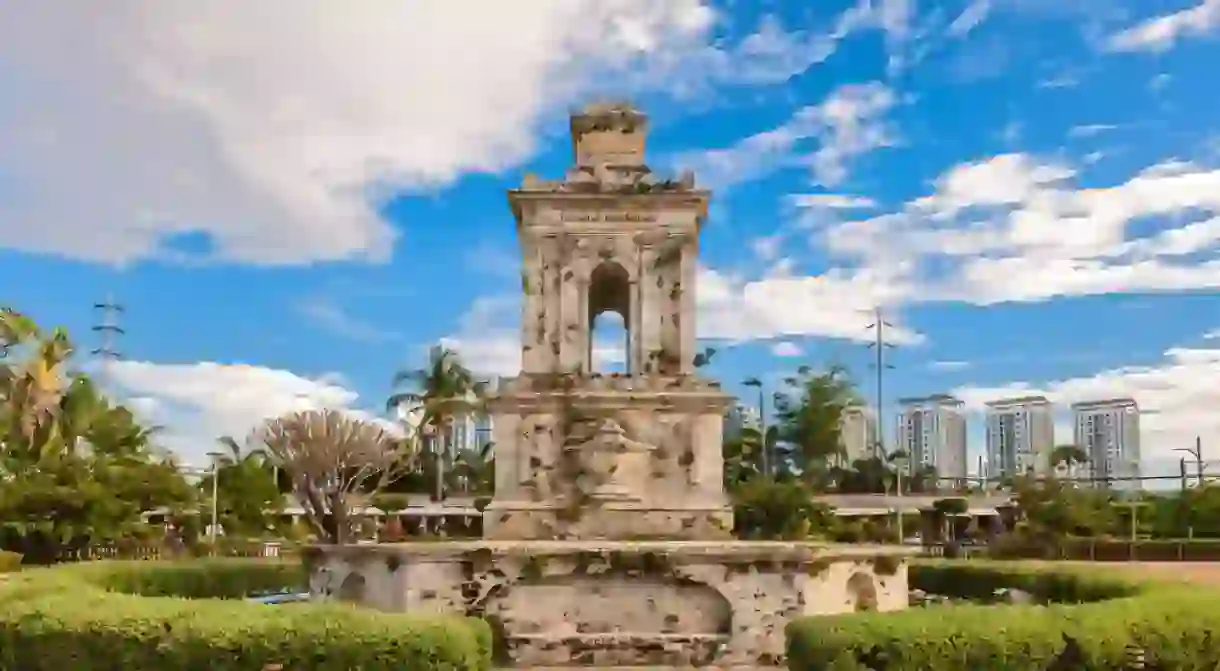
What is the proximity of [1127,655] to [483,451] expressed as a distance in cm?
7424

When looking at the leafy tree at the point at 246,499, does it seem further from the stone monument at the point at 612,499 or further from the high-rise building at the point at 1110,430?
the high-rise building at the point at 1110,430

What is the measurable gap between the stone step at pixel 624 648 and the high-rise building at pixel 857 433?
71.0 meters

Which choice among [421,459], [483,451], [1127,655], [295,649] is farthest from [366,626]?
[483,451]

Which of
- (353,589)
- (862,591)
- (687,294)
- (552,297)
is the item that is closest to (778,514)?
(687,294)

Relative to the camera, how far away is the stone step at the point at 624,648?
16.8 metres

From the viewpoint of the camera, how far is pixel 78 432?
51469 millimetres

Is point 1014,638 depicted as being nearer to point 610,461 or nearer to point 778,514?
point 610,461

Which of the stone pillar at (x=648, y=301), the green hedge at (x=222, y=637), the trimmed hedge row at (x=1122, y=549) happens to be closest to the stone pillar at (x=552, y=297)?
the stone pillar at (x=648, y=301)

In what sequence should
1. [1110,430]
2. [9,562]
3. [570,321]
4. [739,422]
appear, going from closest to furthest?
[570,321], [9,562], [739,422], [1110,430]

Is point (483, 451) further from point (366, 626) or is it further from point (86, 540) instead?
point (366, 626)

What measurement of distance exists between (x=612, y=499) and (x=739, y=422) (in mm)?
66227

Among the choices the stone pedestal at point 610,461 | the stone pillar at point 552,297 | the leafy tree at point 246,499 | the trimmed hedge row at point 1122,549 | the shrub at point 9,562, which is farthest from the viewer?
the leafy tree at point 246,499

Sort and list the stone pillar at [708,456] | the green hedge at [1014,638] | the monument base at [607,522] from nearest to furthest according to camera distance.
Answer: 1. the green hedge at [1014,638]
2. the monument base at [607,522]
3. the stone pillar at [708,456]

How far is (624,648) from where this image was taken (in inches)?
664
